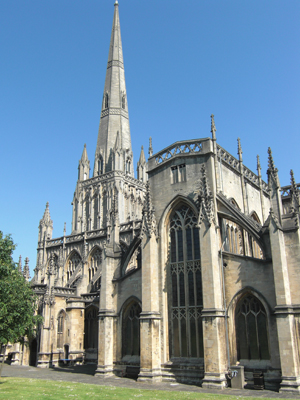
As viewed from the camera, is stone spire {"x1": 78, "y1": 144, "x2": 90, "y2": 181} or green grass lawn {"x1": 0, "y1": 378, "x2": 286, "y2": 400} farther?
stone spire {"x1": 78, "y1": 144, "x2": 90, "y2": 181}

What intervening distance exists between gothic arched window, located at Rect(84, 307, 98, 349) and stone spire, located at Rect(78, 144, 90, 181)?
96.0ft

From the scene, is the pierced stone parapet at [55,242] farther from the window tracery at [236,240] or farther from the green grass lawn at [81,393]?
the window tracery at [236,240]

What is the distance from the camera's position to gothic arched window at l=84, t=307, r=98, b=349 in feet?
115

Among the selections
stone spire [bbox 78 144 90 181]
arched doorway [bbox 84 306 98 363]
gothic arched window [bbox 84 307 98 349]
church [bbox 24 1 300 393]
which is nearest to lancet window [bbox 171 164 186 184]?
church [bbox 24 1 300 393]

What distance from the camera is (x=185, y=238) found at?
2342 centimetres

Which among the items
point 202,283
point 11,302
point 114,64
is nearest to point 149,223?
point 202,283

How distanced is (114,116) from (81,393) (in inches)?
2042

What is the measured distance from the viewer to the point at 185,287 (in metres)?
22.7

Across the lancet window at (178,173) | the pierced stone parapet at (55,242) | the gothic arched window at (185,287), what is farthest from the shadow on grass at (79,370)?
the pierced stone parapet at (55,242)

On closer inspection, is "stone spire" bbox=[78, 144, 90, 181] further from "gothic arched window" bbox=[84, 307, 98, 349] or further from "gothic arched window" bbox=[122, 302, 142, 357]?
"gothic arched window" bbox=[122, 302, 142, 357]

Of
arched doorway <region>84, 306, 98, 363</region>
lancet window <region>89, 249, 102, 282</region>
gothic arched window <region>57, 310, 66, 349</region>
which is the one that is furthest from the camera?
lancet window <region>89, 249, 102, 282</region>

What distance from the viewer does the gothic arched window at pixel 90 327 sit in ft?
115

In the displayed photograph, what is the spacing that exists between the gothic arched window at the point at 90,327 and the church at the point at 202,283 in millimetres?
2006

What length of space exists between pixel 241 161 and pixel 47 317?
2054cm
